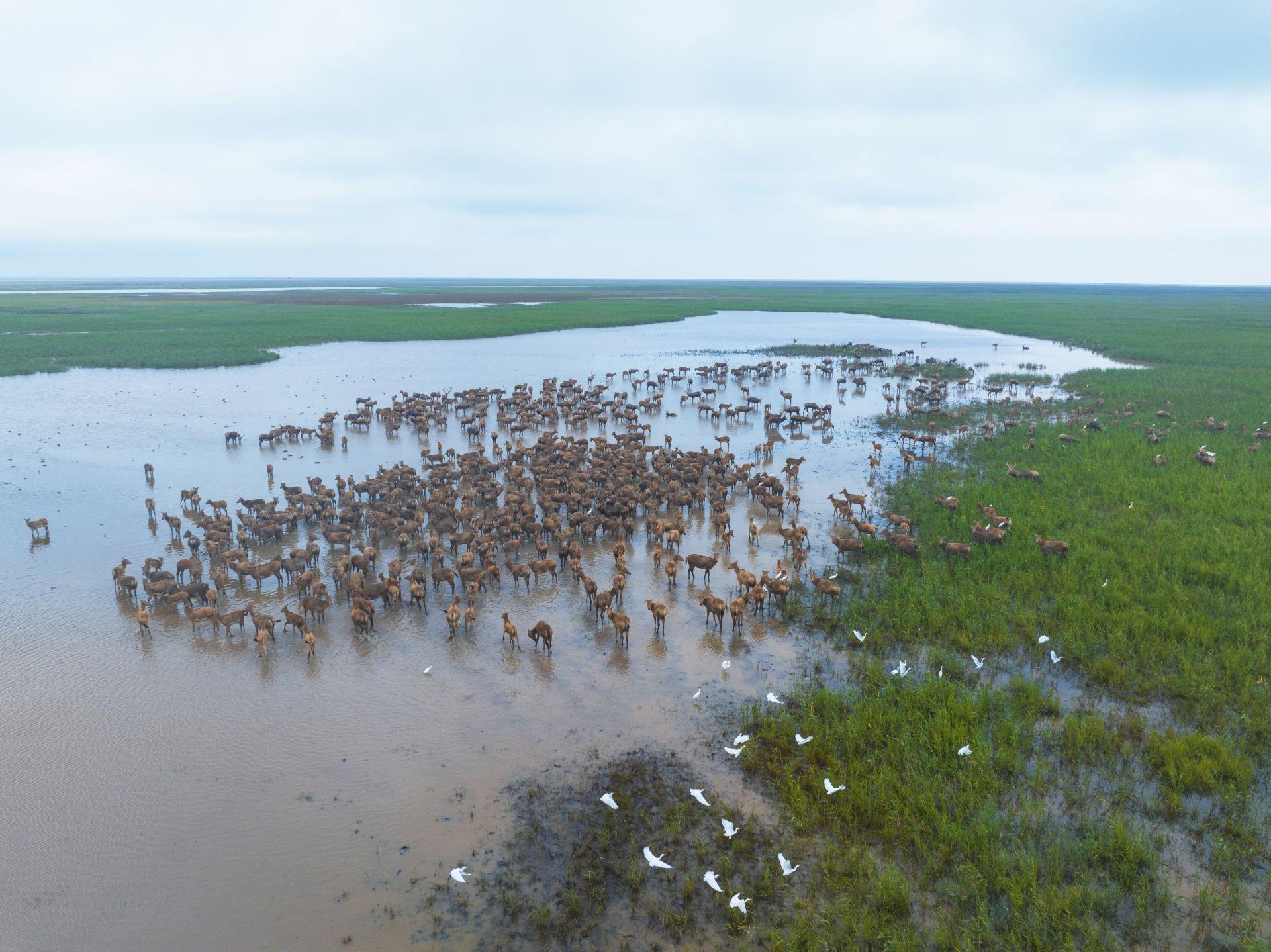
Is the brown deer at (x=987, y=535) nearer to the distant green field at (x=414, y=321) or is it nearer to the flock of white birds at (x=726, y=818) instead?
the flock of white birds at (x=726, y=818)

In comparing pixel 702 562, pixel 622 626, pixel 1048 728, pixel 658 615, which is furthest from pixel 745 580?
pixel 1048 728

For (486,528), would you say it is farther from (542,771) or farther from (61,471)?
(61,471)

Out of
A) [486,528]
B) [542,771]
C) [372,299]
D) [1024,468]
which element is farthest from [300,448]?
[372,299]

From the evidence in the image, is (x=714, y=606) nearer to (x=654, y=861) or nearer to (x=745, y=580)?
(x=745, y=580)

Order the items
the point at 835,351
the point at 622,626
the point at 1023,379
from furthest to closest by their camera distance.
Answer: the point at 835,351, the point at 1023,379, the point at 622,626

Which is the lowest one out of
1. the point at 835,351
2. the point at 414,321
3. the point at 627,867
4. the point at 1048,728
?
the point at 627,867

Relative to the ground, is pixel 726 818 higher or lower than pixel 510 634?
lower

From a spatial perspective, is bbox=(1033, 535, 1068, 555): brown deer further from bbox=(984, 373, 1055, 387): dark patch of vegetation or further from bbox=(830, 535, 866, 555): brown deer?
bbox=(984, 373, 1055, 387): dark patch of vegetation

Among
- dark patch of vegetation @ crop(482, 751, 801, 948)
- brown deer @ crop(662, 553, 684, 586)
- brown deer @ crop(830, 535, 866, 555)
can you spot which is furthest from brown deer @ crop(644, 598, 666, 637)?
brown deer @ crop(830, 535, 866, 555)
